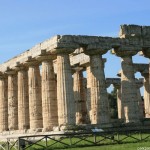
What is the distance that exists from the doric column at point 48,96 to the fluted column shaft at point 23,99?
7.00m

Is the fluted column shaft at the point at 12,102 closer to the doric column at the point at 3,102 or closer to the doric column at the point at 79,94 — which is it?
the doric column at the point at 3,102

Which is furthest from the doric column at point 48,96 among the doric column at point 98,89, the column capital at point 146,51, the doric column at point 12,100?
the column capital at point 146,51

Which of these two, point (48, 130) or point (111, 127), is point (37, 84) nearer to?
point (48, 130)

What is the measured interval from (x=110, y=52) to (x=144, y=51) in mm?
4114

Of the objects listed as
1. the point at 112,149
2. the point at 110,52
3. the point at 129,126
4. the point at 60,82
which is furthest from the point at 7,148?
the point at 110,52

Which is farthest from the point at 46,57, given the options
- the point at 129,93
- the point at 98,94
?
the point at 129,93

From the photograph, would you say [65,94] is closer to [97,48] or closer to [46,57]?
[46,57]

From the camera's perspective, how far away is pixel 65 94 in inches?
1736

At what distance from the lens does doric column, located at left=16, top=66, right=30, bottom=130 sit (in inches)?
2138

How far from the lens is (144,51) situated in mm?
50375

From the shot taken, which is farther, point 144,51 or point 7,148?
point 144,51

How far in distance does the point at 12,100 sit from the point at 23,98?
382 centimetres

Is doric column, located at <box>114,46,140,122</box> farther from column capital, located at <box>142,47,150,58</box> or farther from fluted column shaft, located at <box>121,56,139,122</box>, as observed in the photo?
column capital, located at <box>142,47,150,58</box>

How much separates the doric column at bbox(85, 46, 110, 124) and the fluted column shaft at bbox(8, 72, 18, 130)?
14.8 meters
